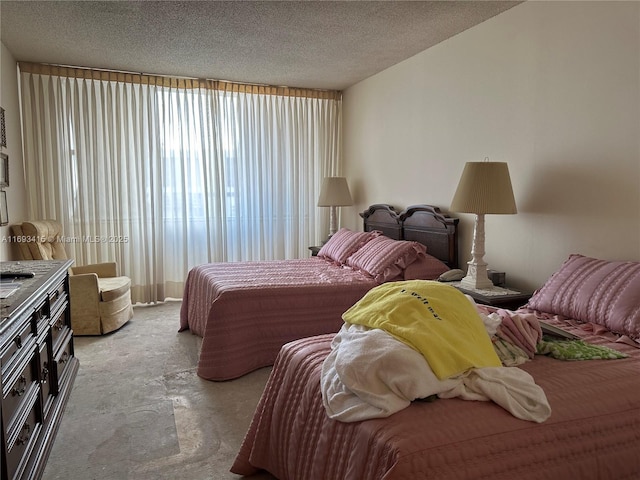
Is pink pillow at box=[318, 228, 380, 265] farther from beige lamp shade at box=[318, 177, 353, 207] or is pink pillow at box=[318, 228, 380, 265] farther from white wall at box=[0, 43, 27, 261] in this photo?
white wall at box=[0, 43, 27, 261]

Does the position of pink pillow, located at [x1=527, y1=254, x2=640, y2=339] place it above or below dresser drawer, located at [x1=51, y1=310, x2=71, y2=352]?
above

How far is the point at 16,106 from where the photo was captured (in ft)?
14.2

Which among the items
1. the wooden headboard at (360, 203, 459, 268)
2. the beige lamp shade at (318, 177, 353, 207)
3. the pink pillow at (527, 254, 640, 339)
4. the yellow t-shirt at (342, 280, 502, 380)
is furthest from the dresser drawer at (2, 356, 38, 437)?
the beige lamp shade at (318, 177, 353, 207)

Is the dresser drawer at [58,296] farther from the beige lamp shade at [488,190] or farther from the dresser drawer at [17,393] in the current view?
the beige lamp shade at [488,190]

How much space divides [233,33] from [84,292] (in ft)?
7.91

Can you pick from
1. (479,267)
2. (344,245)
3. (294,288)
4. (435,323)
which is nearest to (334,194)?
(344,245)

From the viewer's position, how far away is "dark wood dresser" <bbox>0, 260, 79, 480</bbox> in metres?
1.70

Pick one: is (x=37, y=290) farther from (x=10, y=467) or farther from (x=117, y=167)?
(x=117, y=167)

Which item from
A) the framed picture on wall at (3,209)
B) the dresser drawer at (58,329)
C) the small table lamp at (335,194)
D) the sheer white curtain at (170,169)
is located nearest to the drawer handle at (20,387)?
the dresser drawer at (58,329)

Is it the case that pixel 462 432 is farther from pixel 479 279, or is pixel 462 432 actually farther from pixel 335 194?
pixel 335 194

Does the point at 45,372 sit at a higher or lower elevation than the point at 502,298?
lower

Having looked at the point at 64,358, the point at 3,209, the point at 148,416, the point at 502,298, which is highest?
the point at 3,209

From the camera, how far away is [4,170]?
359cm

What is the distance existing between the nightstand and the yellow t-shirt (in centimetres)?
115
